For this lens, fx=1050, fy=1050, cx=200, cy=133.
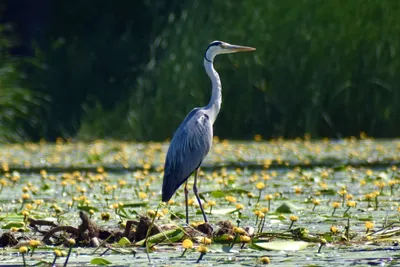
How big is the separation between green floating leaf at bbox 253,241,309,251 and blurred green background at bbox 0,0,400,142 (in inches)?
373

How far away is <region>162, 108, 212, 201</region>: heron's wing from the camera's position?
6.29 m

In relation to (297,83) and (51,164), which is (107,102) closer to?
(297,83)

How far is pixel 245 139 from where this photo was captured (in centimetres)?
1447

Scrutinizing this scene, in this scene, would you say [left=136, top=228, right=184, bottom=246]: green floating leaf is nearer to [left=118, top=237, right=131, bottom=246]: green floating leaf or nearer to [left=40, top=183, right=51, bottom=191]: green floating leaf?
[left=118, top=237, right=131, bottom=246]: green floating leaf

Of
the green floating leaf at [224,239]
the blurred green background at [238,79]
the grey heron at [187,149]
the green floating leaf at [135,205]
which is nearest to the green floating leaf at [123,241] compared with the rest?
the green floating leaf at [224,239]

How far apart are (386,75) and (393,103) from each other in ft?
→ 1.32

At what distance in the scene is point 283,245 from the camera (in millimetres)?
4551

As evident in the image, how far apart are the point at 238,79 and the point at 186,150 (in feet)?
26.4

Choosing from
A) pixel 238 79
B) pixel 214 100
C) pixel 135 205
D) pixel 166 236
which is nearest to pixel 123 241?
pixel 166 236

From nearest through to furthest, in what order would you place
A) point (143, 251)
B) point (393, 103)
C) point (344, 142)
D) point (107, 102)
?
1. point (143, 251)
2. point (344, 142)
3. point (393, 103)
4. point (107, 102)

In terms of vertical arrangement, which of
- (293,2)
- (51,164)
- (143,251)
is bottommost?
(51,164)

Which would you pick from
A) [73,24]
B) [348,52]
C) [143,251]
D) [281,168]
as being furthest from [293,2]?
[143,251]

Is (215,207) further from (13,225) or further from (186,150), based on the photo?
(13,225)

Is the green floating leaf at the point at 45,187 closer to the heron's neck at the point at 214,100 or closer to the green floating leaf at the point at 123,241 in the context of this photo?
the heron's neck at the point at 214,100
